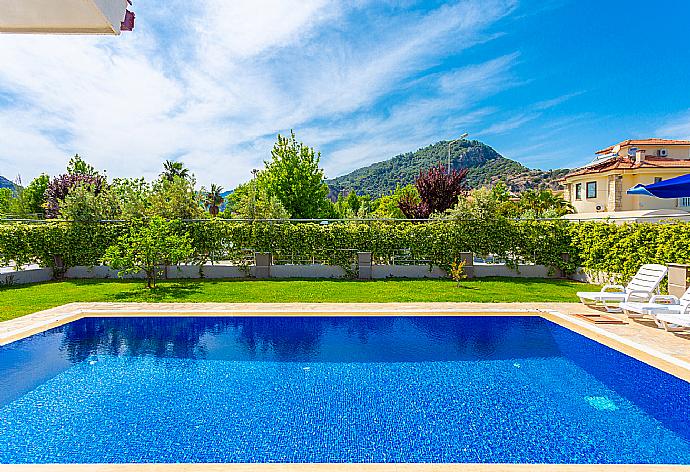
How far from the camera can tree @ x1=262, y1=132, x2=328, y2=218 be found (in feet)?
86.1

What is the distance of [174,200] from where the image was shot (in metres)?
17.3

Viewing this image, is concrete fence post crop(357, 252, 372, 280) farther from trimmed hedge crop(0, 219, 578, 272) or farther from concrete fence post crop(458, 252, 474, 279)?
concrete fence post crop(458, 252, 474, 279)

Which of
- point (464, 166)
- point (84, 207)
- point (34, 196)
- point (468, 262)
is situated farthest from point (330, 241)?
point (464, 166)

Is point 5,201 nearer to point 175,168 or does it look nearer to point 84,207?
point 175,168

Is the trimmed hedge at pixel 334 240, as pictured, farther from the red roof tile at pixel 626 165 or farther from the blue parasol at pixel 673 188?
the red roof tile at pixel 626 165

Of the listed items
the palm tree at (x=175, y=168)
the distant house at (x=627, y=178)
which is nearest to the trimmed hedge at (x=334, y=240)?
the distant house at (x=627, y=178)

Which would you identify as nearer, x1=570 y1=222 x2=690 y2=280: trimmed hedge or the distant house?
x1=570 y1=222 x2=690 y2=280: trimmed hedge

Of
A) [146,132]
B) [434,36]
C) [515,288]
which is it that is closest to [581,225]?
[515,288]

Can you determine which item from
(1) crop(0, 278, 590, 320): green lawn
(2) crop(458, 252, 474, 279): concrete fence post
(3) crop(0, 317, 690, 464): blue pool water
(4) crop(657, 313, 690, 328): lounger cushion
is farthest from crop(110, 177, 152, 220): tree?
(4) crop(657, 313, 690, 328): lounger cushion

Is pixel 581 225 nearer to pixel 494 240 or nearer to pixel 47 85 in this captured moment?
pixel 494 240

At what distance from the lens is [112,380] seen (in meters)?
6.95

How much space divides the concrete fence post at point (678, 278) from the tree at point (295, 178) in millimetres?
19841

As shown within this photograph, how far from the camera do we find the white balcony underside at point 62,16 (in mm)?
2250

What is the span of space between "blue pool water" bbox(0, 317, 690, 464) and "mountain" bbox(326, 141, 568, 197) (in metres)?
82.0
